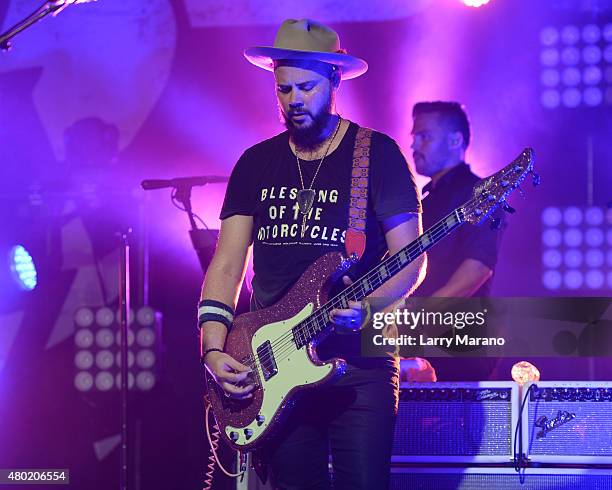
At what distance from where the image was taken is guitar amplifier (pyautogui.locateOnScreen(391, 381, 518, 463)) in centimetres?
424

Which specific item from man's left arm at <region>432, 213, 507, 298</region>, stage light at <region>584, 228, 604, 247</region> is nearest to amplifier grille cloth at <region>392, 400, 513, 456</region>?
man's left arm at <region>432, 213, 507, 298</region>

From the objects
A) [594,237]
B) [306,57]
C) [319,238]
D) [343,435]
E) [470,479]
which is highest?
[306,57]

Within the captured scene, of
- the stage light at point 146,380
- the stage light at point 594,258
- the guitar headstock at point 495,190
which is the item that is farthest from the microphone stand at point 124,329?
the stage light at point 594,258

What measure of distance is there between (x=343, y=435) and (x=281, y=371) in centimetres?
30

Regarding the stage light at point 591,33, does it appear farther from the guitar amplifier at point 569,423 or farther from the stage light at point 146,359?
the stage light at point 146,359

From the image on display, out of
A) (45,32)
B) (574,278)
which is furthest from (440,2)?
(45,32)

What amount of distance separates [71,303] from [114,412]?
0.77 metres

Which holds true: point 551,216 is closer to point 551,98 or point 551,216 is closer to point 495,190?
point 551,98

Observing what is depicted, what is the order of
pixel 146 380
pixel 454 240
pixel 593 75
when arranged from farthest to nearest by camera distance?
1. pixel 593 75
2. pixel 146 380
3. pixel 454 240

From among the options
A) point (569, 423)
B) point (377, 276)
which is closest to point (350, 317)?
point (377, 276)

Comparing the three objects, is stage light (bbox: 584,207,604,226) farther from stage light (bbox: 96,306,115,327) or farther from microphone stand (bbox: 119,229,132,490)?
stage light (bbox: 96,306,115,327)

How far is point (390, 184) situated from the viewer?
3281mm

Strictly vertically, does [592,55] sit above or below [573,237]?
above

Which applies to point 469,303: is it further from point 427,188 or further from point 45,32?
point 45,32
